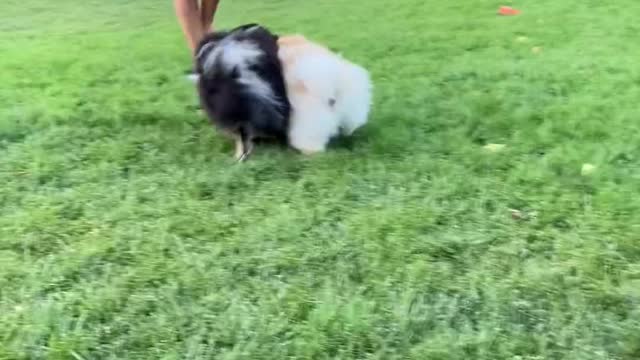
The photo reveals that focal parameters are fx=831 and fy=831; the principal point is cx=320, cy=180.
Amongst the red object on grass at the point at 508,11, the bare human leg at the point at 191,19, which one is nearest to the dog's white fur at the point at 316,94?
the bare human leg at the point at 191,19

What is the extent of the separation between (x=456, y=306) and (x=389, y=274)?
0.55ft

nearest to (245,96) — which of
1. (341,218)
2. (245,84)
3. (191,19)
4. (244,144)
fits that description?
(245,84)

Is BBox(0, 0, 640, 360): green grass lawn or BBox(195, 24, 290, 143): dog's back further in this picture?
BBox(195, 24, 290, 143): dog's back

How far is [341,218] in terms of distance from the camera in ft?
6.34

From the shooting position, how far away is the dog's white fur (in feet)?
7.47

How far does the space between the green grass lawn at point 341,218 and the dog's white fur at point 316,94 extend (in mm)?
96

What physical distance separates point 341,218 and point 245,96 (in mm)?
507

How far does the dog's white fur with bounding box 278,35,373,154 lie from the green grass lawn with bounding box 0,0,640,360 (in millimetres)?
96

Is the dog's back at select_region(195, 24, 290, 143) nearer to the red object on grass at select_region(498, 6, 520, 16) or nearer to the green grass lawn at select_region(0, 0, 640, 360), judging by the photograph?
the green grass lawn at select_region(0, 0, 640, 360)

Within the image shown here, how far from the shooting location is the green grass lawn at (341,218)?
1.51 metres

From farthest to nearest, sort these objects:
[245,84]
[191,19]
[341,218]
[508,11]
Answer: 1. [508,11]
2. [191,19]
3. [245,84]
4. [341,218]

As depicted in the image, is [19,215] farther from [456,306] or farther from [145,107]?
[456,306]

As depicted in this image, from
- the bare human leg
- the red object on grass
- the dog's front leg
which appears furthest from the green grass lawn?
the red object on grass

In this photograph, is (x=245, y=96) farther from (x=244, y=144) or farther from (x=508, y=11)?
(x=508, y=11)
